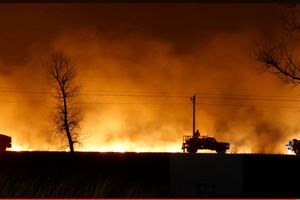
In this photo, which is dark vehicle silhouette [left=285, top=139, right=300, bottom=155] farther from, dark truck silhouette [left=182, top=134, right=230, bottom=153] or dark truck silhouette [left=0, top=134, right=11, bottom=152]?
dark truck silhouette [left=0, top=134, right=11, bottom=152]

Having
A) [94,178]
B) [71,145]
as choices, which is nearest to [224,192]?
[94,178]

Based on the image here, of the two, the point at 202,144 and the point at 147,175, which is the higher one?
the point at 202,144

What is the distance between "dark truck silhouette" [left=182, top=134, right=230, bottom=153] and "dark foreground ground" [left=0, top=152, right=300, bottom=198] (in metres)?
35.3

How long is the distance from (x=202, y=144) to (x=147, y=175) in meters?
36.9

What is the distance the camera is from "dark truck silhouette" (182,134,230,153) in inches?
2246

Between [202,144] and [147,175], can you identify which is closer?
[147,175]

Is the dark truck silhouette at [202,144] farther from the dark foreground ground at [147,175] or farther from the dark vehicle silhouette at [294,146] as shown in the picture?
the dark foreground ground at [147,175]

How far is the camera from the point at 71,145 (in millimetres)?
57562

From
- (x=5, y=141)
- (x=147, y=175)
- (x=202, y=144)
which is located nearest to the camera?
(x=147, y=175)

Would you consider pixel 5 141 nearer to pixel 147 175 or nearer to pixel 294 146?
pixel 294 146

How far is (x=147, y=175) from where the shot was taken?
2080cm

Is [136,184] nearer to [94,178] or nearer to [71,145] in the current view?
[94,178]

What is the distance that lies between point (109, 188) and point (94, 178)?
2.67 meters

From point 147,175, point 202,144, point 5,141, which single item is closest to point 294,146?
point 202,144
